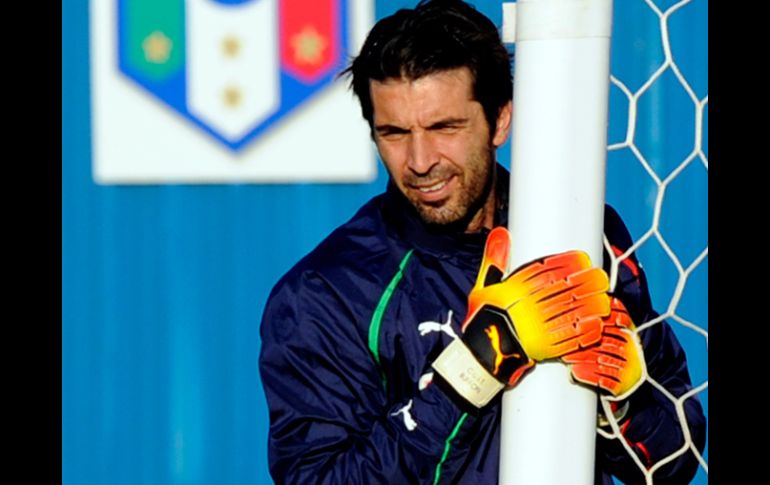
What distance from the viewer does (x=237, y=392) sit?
361 centimetres

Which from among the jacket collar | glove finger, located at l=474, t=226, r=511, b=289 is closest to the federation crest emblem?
the jacket collar

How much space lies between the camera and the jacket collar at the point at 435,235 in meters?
1.99

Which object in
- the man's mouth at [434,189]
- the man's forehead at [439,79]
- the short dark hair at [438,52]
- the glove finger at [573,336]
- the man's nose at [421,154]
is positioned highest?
the short dark hair at [438,52]

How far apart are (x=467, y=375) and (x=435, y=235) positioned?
1.25ft

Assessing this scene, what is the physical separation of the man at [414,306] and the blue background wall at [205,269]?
5.12 feet

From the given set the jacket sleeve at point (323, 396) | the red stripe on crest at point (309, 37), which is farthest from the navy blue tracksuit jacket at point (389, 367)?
the red stripe on crest at point (309, 37)

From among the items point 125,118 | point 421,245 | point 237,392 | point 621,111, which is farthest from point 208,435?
point 421,245

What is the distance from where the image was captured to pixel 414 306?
1962 mm

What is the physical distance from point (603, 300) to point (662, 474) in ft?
1.72


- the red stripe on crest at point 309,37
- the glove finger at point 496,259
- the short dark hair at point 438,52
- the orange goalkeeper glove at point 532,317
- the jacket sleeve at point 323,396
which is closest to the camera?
the orange goalkeeper glove at point 532,317

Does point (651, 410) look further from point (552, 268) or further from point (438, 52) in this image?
point (438, 52)

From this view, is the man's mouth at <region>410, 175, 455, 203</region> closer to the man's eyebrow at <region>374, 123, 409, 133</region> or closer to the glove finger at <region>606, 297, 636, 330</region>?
the man's eyebrow at <region>374, 123, 409, 133</region>

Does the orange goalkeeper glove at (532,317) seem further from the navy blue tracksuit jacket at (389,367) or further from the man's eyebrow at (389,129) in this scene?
the man's eyebrow at (389,129)

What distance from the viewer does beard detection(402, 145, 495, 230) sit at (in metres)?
1.87
